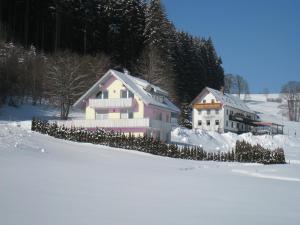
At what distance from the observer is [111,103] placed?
162ft

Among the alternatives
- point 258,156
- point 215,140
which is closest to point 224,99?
point 215,140

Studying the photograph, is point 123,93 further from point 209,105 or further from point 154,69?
point 209,105

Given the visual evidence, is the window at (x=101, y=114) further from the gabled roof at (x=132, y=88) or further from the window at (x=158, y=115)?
the window at (x=158, y=115)

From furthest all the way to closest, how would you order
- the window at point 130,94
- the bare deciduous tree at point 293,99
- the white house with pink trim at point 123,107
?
the bare deciduous tree at point 293,99 → the window at point 130,94 → the white house with pink trim at point 123,107

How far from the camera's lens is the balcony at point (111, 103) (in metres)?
48.8

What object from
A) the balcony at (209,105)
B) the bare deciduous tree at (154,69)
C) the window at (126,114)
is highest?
the bare deciduous tree at (154,69)

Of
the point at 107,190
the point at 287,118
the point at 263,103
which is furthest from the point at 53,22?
the point at 263,103

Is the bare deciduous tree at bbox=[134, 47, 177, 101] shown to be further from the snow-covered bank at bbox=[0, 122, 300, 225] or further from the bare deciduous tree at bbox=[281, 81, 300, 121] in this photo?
the bare deciduous tree at bbox=[281, 81, 300, 121]

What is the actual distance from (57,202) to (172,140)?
4537 centimetres

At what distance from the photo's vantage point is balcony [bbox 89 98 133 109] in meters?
48.8

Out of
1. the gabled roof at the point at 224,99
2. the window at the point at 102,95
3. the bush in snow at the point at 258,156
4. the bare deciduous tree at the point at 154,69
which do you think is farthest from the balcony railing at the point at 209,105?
the bush in snow at the point at 258,156

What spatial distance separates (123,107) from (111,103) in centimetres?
140

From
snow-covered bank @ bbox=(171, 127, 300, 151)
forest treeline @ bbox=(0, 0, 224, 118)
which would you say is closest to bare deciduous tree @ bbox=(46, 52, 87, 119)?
forest treeline @ bbox=(0, 0, 224, 118)

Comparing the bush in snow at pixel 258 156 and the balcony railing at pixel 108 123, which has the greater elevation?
the balcony railing at pixel 108 123
